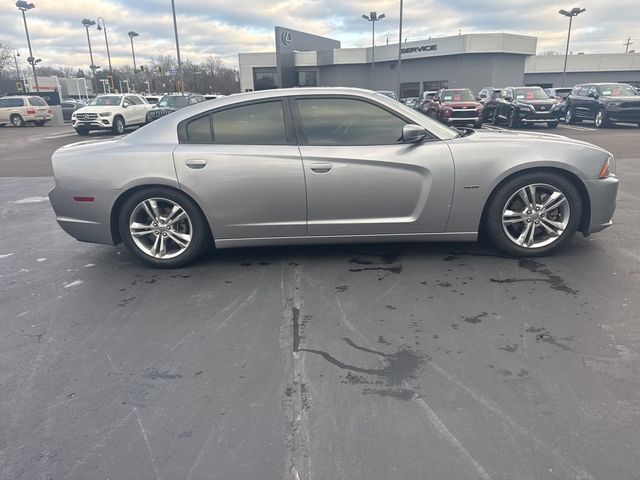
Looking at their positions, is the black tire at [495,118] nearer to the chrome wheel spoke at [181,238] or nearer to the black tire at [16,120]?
the chrome wheel spoke at [181,238]

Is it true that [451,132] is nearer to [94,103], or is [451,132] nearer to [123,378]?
[123,378]

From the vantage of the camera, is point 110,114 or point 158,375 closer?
point 158,375

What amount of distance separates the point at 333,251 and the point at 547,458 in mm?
2970

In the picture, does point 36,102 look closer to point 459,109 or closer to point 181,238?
point 459,109

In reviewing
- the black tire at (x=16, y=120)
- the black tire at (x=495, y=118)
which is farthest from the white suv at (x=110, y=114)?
the black tire at (x=495, y=118)

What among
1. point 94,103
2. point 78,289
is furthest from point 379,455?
point 94,103

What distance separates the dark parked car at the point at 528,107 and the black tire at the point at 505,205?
1686 cm

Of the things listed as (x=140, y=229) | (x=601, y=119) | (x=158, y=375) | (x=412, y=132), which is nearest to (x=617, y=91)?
(x=601, y=119)

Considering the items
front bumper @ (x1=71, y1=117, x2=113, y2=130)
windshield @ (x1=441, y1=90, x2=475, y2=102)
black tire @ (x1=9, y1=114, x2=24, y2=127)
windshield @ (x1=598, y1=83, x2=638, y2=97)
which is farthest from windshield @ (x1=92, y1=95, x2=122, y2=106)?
windshield @ (x1=598, y1=83, x2=638, y2=97)

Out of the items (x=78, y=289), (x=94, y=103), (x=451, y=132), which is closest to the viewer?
(x=78, y=289)

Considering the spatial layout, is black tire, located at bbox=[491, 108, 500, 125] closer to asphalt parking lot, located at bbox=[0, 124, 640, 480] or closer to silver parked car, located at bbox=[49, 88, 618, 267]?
asphalt parking lot, located at bbox=[0, 124, 640, 480]

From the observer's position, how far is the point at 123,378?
280 cm

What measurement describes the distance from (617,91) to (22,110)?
31463 millimetres

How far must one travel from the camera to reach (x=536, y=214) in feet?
14.4
